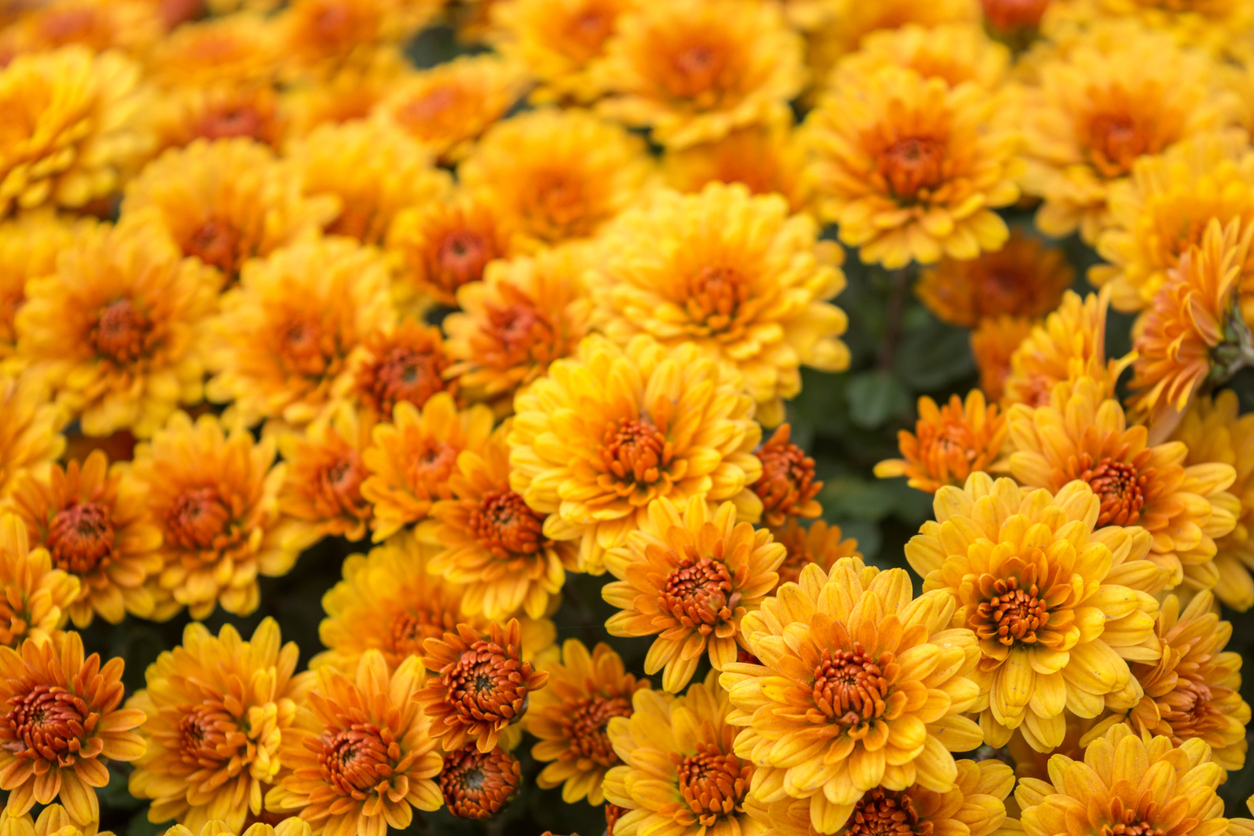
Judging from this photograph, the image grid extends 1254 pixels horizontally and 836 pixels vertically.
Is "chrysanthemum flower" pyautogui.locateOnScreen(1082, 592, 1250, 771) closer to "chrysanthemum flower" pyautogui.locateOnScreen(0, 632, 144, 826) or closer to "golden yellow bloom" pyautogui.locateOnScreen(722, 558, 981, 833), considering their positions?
"golden yellow bloom" pyautogui.locateOnScreen(722, 558, 981, 833)

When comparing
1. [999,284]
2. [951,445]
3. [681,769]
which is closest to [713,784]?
[681,769]

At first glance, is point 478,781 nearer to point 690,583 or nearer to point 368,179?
point 690,583

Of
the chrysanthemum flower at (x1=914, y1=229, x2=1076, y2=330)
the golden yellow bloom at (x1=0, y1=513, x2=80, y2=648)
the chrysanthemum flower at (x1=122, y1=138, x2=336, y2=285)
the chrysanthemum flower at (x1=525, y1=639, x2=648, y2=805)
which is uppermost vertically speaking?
the chrysanthemum flower at (x1=122, y1=138, x2=336, y2=285)

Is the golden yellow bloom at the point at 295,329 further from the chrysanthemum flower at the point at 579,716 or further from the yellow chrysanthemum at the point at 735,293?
the chrysanthemum flower at the point at 579,716

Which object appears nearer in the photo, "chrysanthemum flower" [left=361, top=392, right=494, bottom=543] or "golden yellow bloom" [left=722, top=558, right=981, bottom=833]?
"golden yellow bloom" [left=722, top=558, right=981, bottom=833]

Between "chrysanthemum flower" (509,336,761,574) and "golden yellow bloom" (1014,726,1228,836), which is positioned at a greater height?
"chrysanthemum flower" (509,336,761,574)

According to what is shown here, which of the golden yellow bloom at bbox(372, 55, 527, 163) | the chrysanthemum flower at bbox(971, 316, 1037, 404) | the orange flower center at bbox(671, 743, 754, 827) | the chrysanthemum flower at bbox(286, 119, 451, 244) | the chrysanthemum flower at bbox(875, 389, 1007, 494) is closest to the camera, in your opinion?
the orange flower center at bbox(671, 743, 754, 827)

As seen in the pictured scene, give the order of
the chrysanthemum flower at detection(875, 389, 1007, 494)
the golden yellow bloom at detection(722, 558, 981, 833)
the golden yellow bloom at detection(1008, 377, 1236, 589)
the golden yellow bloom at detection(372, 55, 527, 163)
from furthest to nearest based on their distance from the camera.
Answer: the golden yellow bloom at detection(372, 55, 527, 163) → the chrysanthemum flower at detection(875, 389, 1007, 494) → the golden yellow bloom at detection(1008, 377, 1236, 589) → the golden yellow bloom at detection(722, 558, 981, 833)

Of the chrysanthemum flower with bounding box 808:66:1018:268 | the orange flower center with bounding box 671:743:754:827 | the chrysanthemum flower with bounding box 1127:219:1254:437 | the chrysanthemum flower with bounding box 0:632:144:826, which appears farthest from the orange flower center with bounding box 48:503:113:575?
the chrysanthemum flower with bounding box 1127:219:1254:437
